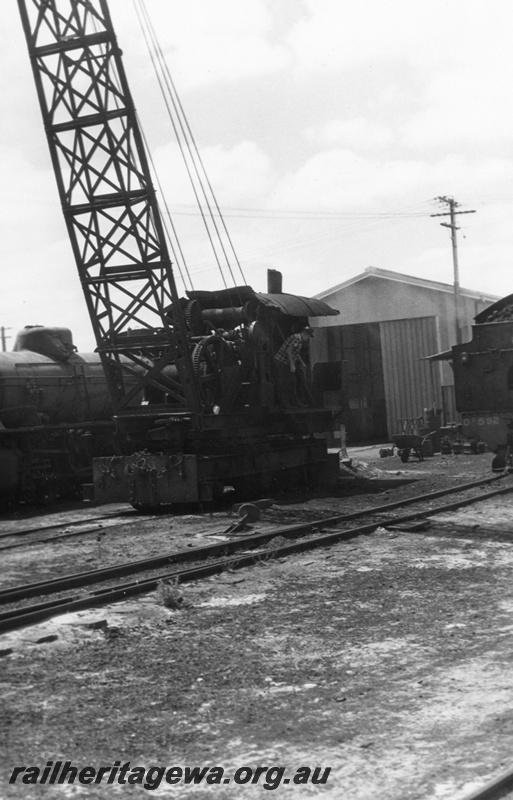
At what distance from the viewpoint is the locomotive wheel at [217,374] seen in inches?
585

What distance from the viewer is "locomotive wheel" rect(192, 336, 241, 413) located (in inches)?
585

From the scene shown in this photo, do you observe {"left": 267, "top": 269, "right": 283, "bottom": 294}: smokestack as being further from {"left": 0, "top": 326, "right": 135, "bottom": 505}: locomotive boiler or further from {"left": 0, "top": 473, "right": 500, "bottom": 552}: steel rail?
{"left": 0, "top": 473, "right": 500, "bottom": 552}: steel rail

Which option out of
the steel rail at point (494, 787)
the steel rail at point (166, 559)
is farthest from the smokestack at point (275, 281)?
the steel rail at point (494, 787)

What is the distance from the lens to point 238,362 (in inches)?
597

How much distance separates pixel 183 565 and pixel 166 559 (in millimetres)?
202

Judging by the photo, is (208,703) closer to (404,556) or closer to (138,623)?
(138,623)

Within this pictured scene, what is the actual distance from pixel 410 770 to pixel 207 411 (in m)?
11.4

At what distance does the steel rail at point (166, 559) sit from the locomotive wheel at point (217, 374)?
3.68 m

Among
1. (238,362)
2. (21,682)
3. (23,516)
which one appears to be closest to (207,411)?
(238,362)

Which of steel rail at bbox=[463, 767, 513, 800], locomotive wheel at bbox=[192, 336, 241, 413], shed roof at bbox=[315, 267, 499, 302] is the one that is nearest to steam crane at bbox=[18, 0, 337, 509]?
locomotive wheel at bbox=[192, 336, 241, 413]

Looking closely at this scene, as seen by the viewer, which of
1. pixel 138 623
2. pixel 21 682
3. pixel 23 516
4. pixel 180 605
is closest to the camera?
pixel 21 682

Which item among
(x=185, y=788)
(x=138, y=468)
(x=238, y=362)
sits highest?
(x=238, y=362)

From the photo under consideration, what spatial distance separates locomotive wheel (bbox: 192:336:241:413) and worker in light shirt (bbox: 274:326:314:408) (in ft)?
3.05

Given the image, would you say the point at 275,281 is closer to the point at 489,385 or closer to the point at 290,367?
the point at 290,367
